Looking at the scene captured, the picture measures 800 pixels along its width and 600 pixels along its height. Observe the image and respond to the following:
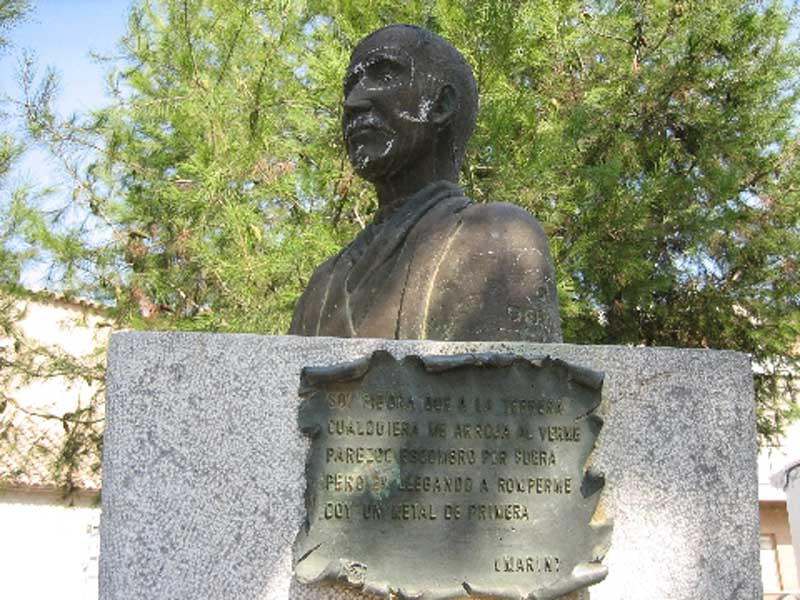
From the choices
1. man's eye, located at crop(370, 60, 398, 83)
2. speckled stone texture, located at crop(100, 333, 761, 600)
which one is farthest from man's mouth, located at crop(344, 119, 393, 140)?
speckled stone texture, located at crop(100, 333, 761, 600)

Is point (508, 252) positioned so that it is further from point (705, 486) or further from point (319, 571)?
point (319, 571)

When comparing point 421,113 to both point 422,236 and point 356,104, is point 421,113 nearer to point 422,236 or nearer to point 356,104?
point 356,104

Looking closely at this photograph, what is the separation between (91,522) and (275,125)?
9667mm

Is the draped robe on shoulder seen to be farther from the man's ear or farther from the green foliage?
the green foliage

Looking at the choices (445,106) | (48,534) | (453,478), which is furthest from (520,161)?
(48,534)

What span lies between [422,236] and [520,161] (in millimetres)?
4564

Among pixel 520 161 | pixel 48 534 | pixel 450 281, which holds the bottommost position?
pixel 48 534

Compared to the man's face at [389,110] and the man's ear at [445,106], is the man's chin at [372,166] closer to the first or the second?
the man's face at [389,110]

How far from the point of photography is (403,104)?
3.25 metres

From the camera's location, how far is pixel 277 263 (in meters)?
7.21

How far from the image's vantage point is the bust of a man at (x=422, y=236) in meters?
2.96

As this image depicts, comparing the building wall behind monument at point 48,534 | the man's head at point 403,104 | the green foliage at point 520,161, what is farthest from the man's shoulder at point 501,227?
the building wall behind monument at point 48,534

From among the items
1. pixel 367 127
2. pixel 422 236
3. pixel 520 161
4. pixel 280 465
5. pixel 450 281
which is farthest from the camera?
pixel 520 161

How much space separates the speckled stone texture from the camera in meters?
2.57
